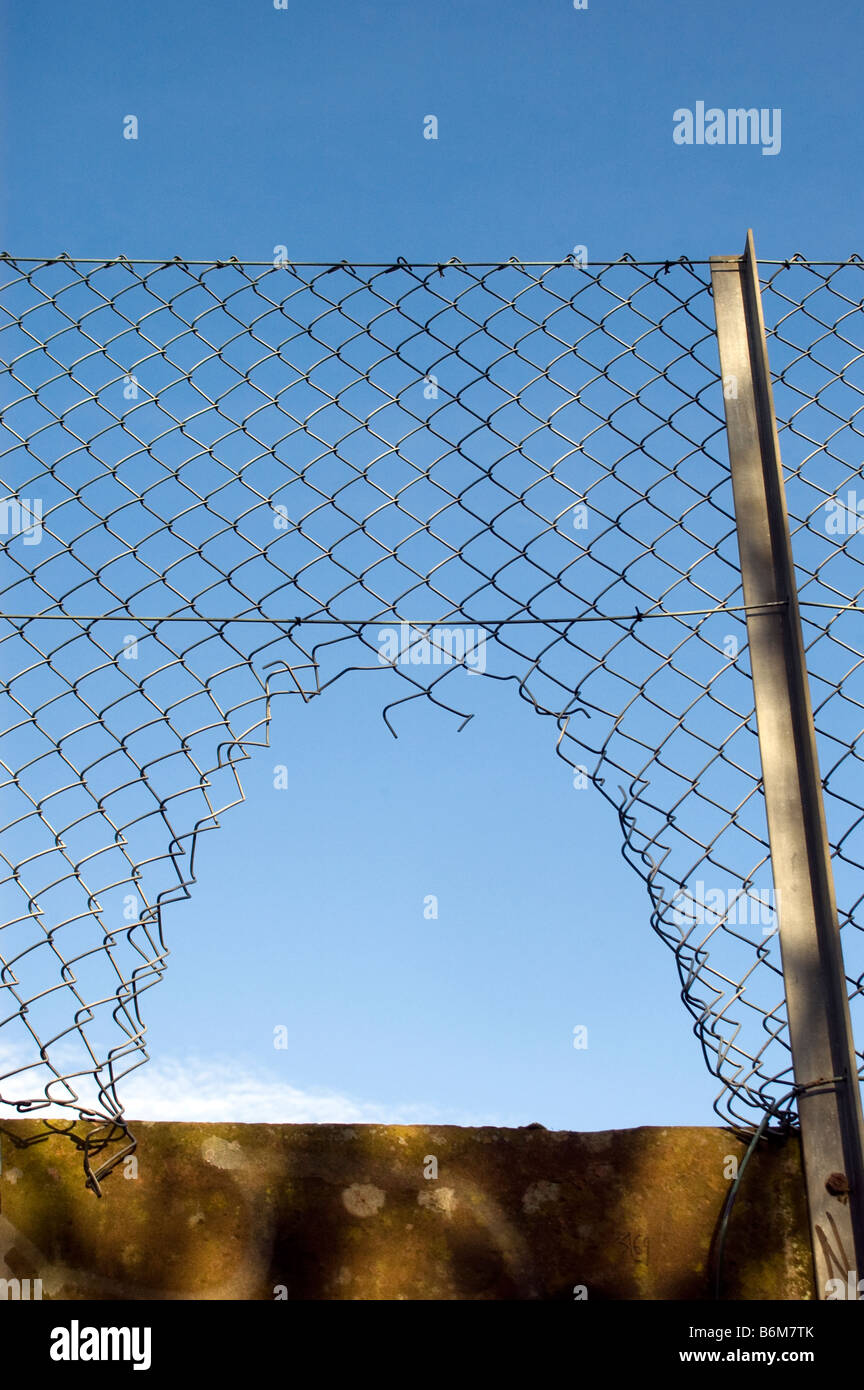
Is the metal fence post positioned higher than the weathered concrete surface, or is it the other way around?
the metal fence post

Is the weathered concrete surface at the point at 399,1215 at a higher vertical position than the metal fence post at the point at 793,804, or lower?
lower

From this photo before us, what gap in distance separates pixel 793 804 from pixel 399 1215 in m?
0.84

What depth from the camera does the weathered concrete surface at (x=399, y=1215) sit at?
5.26ft

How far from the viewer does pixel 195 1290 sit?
159 cm

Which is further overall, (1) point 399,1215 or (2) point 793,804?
(2) point 793,804

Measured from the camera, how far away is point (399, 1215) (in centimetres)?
164

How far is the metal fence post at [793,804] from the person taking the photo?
1619mm

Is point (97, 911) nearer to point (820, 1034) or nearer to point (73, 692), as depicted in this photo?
point (73, 692)

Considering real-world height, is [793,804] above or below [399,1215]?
above

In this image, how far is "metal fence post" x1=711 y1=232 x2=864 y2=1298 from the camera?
1.62m

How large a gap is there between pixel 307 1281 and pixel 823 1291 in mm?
702

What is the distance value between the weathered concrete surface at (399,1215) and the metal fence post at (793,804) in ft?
0.22

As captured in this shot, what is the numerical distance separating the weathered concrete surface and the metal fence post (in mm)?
68
